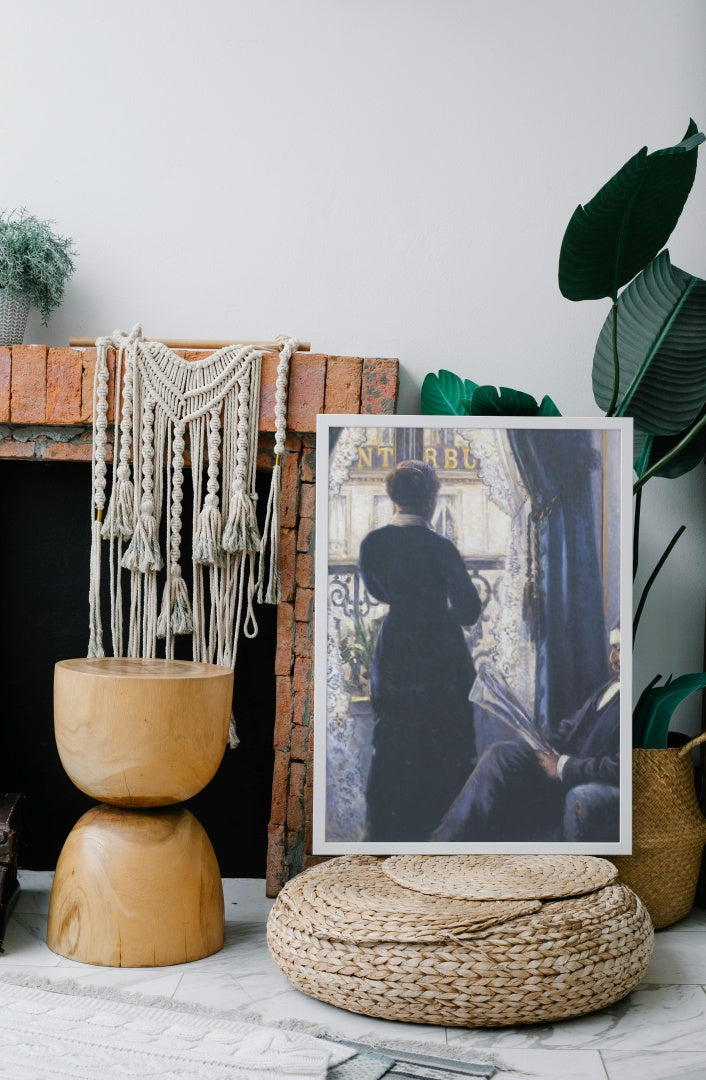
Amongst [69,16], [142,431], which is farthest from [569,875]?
[69,16]

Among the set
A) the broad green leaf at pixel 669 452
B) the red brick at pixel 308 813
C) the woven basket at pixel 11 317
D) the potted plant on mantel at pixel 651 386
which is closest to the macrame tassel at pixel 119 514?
the woven basket at pixel 11 317

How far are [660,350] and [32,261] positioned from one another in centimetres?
140

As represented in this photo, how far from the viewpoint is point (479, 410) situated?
2066 millimetres

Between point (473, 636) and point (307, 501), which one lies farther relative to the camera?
point (307, 501)

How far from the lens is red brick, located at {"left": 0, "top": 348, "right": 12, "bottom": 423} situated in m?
Answer: 2.16

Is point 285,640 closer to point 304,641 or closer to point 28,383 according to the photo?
point 304,641

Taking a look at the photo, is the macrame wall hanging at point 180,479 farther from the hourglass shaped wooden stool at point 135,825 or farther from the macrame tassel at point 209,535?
the hourglass shaped wooden stool at point 135,825

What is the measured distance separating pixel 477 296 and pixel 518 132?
0.41 meters

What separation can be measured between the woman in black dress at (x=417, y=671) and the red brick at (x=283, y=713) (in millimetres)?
321

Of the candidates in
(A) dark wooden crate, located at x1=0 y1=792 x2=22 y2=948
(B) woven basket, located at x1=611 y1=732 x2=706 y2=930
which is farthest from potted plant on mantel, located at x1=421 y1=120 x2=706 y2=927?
(A) dark wooden crate, located at x1=0 y1=792 x2=22 y2=948

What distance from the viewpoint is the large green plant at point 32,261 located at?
2162 mm

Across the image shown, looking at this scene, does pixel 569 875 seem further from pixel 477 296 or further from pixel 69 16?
pixel 69 16

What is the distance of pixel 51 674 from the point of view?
2389mm

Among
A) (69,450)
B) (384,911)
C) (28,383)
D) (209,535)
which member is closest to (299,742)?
(209,535)
